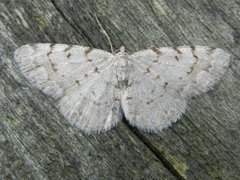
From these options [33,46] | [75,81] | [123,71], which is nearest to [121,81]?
[123,71]

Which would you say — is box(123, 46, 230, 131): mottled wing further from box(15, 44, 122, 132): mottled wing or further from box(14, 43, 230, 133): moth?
box(15, 44, 122, 132): mottled wing

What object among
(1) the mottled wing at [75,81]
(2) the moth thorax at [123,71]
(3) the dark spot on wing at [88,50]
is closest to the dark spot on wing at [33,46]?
(1) the mottled wing at [75,81]

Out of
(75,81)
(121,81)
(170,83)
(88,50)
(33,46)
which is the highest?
(33,46)

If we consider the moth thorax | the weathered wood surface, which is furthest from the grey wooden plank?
the moth thorax

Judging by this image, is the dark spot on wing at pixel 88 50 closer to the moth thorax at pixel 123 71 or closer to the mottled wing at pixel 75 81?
the mottled wing at pixel 75 81

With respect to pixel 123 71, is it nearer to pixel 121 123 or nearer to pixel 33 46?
pixel 121 123

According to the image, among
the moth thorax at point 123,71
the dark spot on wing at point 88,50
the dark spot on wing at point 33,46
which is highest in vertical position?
the dark spot on wing at point 33,46
